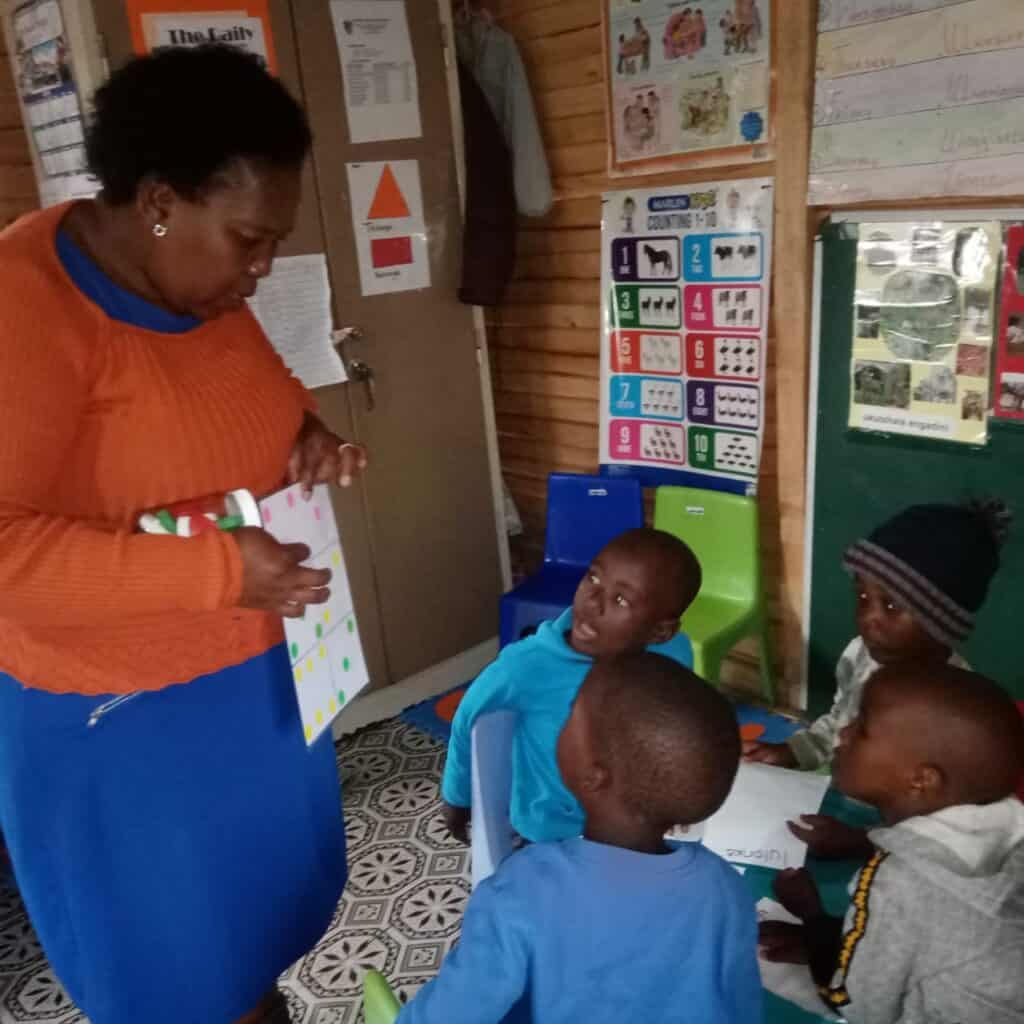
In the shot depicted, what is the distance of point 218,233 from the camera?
3.56 feet

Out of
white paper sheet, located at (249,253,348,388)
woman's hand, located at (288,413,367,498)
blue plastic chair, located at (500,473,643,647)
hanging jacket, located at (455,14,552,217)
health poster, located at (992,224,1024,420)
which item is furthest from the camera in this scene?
hanging jacket, located at (455,14,552,217)

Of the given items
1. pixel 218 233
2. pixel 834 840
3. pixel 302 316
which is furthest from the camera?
pixel 302 316

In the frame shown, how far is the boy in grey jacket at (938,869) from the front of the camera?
1.10m

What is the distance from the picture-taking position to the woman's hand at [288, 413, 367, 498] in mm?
1337

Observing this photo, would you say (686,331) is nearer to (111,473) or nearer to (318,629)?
(318,629)

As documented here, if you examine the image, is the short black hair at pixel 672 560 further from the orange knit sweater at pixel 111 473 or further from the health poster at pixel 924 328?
the health poster at pixel 924 328

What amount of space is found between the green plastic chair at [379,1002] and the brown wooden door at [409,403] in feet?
6.05

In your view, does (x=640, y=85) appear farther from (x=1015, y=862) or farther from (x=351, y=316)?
(x=1015, y=862)

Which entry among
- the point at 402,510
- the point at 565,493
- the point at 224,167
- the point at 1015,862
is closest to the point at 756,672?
the point at 565,493

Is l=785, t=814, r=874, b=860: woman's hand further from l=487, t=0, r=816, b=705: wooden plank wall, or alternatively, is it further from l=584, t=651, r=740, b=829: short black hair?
l=487, t=0, r=816, b=705: wooden plank wall

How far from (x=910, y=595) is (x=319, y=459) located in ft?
3.56

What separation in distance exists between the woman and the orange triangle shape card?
1548 mm

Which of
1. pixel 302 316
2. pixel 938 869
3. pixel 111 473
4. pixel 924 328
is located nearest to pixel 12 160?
pixel 302 316

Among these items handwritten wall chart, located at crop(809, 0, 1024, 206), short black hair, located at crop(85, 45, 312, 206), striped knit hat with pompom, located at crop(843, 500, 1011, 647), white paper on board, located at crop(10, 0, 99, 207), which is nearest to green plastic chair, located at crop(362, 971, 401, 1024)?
short black hair, located at crop(85, 45, 312, 206)
